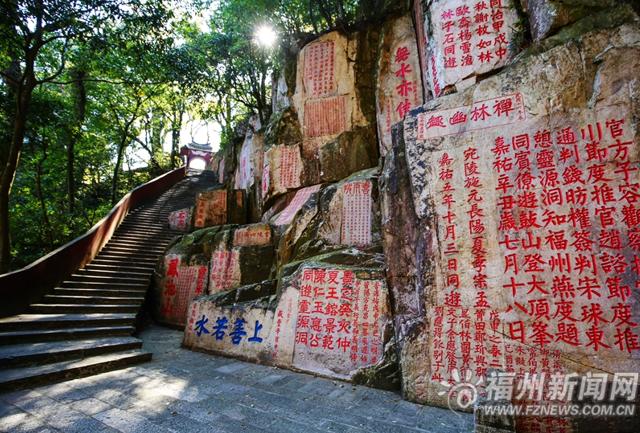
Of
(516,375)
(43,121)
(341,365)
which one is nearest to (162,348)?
(341,365)

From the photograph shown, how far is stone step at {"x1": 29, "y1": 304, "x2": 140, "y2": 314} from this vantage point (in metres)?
6.11

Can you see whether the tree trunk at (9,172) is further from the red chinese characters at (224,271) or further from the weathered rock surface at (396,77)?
the weathered rock surface at (396,77)

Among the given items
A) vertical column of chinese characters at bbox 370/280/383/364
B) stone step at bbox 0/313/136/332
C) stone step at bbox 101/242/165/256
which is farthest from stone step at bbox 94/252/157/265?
vertical column of chinese characters at bbox 370/280/383/364

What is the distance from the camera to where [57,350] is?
4566mm

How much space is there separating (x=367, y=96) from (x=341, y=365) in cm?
669

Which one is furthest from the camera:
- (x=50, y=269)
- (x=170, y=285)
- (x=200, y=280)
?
(x=170, y=285)

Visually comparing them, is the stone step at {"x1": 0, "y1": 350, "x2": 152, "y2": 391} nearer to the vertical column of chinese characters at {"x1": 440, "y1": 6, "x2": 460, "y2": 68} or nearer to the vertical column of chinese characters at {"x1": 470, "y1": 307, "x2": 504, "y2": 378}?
the vertical column of chinese characters at {"x1": 470, "y1": 307, "x2": 504, "y2": 378}

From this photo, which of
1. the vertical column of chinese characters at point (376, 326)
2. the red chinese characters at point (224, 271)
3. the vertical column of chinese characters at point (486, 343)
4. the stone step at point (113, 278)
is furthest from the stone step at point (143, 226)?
the vertical column of chinese characters at point (486, 343)

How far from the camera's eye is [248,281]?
7938mm

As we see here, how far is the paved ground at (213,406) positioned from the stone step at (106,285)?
155 inches

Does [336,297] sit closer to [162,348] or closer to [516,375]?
[516,375]

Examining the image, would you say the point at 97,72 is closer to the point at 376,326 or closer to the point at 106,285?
the point at 106,285

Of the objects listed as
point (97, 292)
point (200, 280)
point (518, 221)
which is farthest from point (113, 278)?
point (518, 221)

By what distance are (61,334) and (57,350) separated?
0.84 metres
